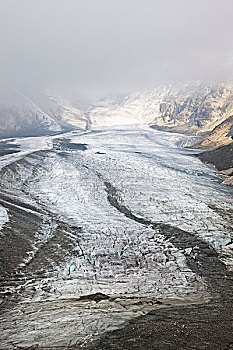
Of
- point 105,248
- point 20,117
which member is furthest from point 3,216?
point 20,117

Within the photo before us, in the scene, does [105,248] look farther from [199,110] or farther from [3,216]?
[199,110]

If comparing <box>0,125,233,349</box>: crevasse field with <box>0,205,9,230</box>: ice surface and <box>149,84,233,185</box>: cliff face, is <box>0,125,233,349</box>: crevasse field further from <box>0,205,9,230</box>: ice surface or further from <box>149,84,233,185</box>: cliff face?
<box>149,84,233,185</box>: cliff face

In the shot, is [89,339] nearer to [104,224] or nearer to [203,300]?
[203,300]

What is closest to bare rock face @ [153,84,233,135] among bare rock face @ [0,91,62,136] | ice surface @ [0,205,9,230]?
bare rock face @ [0,91,62,136]

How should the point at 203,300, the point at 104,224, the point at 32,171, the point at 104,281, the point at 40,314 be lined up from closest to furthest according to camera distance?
the point at 40,314
the point at 203,300
the point at 104,281
the point at 104,224
the point at 32,171

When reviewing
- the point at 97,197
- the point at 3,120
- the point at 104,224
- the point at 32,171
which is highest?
the point at 3,120

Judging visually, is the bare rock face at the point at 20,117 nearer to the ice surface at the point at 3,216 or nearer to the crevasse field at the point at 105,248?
the crevasse field at the point at 105,248

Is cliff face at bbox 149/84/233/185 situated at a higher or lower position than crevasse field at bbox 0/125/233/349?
higher

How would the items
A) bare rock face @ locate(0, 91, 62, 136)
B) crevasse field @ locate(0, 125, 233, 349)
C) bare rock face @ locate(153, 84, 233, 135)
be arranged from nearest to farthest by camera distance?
crevasse field @ locate(0, 125, 233, 349) → bare rock face @ locate(153, 84, 233, 135) → bare rock face @ locate(0, 91, 62, 136)

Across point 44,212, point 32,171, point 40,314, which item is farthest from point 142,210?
point 32,171
